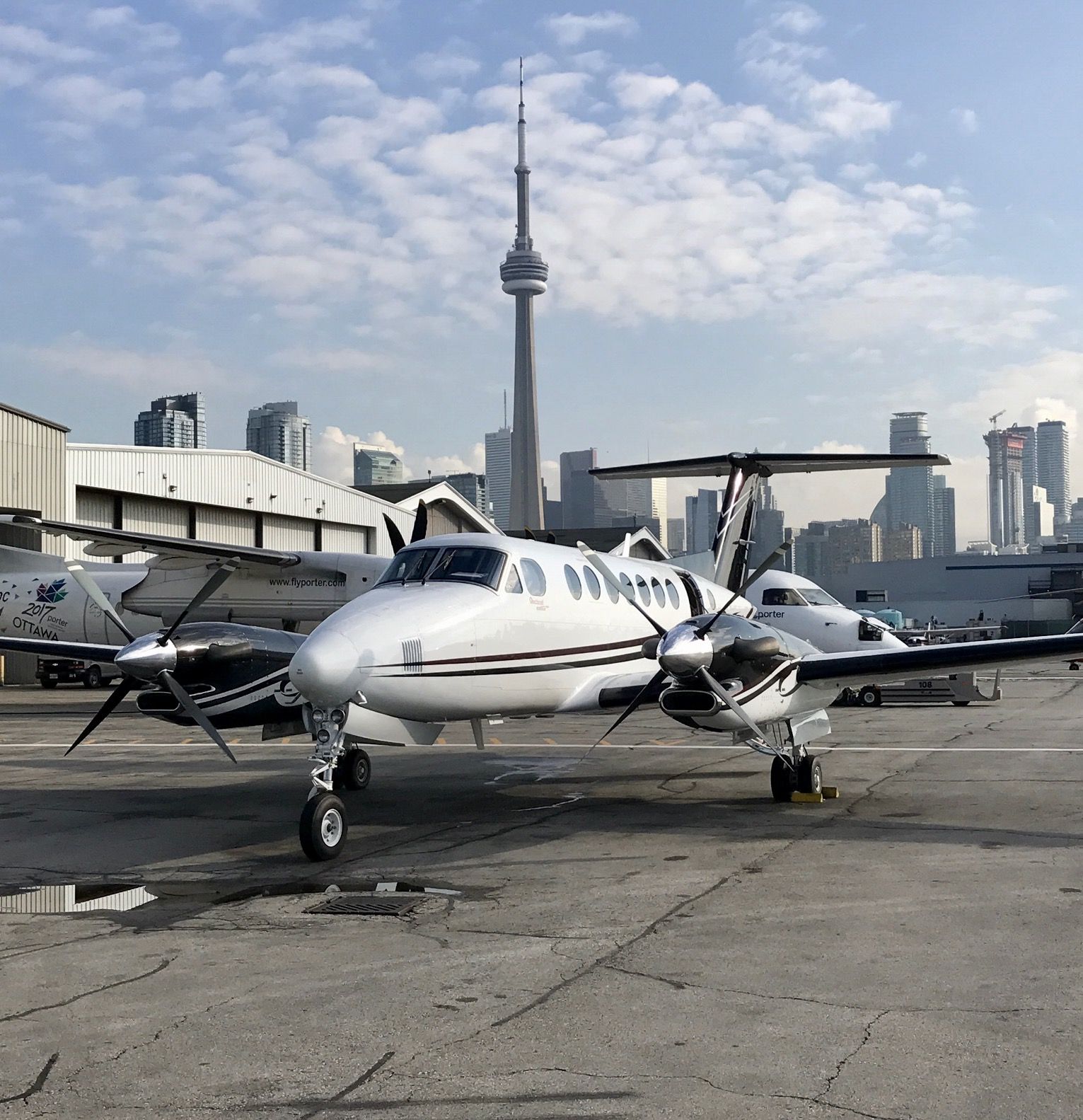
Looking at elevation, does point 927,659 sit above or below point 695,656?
below

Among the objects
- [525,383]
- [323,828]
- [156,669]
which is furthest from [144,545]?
[525,383]

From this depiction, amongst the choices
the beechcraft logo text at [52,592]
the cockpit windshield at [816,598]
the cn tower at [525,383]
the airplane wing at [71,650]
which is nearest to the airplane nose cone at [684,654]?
the airplane wing at [71,650]

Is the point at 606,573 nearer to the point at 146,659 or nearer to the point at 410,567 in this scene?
the point at 410,567

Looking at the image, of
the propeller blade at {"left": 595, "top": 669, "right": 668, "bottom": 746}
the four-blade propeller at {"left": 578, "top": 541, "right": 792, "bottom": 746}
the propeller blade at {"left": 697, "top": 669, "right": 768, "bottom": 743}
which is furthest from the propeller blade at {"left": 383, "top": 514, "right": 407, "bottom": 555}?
the propeller blade at {"left": 697, "top": 669, "right": 768, "bottom": 743}

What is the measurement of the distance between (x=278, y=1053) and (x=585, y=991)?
66.6 inches

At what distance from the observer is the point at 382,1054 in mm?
5062

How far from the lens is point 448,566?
11.7 metres

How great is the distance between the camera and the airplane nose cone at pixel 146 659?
11961mm

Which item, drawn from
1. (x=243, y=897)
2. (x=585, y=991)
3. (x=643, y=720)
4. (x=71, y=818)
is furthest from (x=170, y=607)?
(x=585, y=991)

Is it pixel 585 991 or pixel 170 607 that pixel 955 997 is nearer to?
pixel 585 991

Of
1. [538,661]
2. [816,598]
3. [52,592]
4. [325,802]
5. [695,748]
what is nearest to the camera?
[325,802]

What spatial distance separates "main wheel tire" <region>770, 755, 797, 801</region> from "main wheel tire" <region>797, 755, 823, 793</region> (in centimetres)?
9

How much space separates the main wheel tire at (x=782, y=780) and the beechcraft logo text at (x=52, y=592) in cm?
2794

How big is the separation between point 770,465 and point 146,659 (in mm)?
10729
